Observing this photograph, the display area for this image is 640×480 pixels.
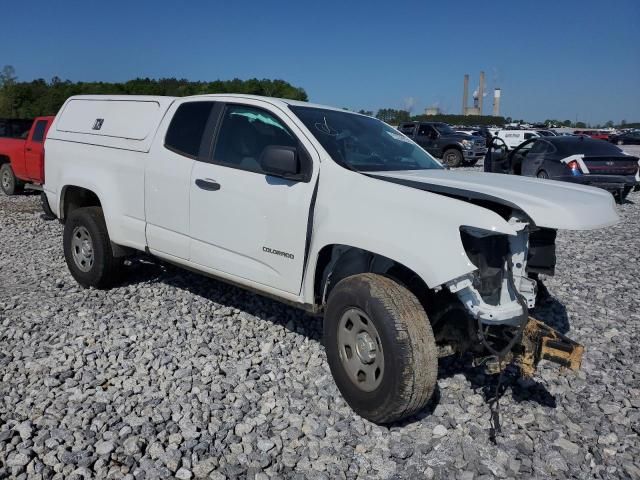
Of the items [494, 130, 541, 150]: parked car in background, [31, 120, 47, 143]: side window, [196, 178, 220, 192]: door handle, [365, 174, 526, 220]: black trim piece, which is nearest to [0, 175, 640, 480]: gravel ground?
[196, 178, 220, 192]: door handle

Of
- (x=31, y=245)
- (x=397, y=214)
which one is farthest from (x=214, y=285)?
(x=31, y=245)

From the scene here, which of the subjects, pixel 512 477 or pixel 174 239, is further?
pixel 174 239

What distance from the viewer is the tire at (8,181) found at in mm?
13164

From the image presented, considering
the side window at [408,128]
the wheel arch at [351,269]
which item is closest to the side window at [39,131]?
the wheel arch at [351,269]

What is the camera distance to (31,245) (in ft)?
26.6

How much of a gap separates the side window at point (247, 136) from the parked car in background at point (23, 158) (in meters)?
8.41

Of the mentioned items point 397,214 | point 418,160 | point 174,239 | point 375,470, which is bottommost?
point 375,470

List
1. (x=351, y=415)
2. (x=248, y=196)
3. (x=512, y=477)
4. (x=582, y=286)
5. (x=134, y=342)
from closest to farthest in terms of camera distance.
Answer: (x=512, y=477), (x=351, y=415), (x=248, y=196), (x=134, y=342), (x=582, y=286)

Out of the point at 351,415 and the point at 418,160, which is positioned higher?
the point at 418,160

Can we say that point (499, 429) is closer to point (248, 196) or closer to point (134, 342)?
point (248, 196)

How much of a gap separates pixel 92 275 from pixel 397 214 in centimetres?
355

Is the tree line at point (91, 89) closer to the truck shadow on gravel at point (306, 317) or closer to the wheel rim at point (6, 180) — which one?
the wheel rim at point (6, 180)

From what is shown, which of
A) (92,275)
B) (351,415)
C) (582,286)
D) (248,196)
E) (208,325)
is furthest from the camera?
(582,286)

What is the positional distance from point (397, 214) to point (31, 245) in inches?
261
